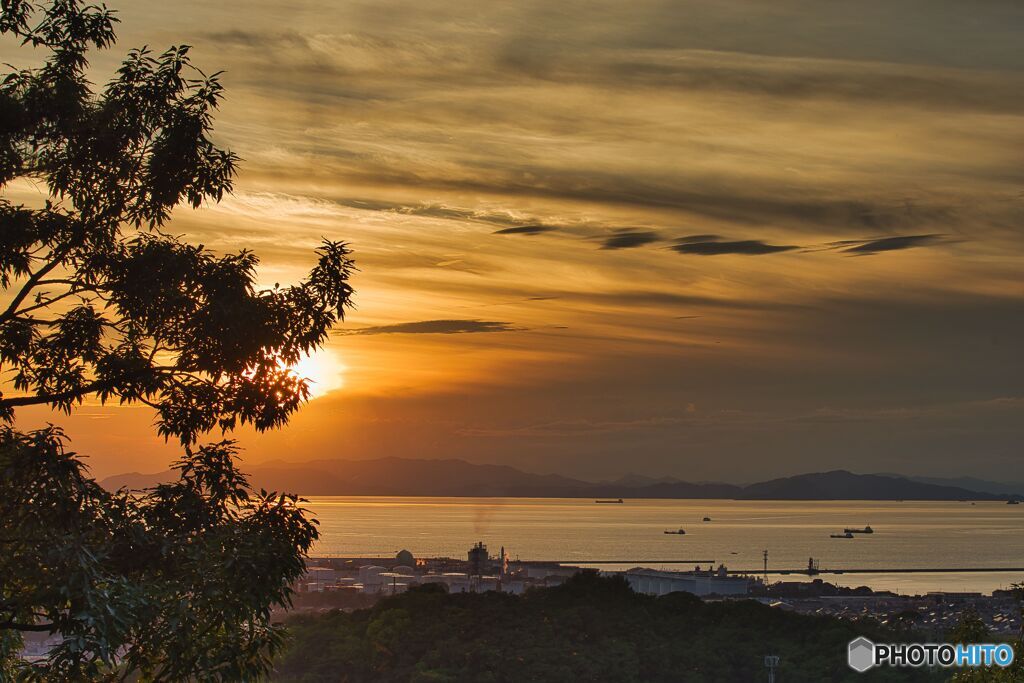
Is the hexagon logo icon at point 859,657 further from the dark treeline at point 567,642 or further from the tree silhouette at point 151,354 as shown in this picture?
the tree silhouette at point 151,354

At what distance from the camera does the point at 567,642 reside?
5097 cm

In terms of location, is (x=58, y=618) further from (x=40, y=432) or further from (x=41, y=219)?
(x=41, y=219)

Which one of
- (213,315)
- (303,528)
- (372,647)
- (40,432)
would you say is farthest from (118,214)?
(372,647)

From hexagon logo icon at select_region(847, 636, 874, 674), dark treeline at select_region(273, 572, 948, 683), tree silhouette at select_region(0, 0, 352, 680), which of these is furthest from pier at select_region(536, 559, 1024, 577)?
tree silhouette at select_region(0, 0, 352, 680)

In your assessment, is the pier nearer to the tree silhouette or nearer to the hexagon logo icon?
the hexagon logo icon

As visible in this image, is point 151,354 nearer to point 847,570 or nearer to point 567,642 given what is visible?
point 567,642

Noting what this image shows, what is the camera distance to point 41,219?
11562mm

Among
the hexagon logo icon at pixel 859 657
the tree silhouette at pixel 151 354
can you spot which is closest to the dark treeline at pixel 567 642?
the hexagon logo icon at pixel 859 657

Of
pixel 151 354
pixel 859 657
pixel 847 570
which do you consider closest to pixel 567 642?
pixel 859 657

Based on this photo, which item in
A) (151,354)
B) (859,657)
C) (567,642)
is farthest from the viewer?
(567,642)

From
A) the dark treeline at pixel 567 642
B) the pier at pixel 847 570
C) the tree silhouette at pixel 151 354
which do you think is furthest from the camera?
the pier at pixel 847 570

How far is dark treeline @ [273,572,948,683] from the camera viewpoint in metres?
48.7

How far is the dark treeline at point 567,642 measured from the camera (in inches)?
1918

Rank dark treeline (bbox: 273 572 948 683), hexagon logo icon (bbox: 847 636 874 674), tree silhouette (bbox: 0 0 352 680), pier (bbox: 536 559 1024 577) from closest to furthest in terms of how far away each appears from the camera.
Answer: tree silhouette (bbox: 0 0 352 680)
hexagon logo icon (bbox: 847 636 874 674)
dark treeline (bbox: 273 572 948 683)
pier (bbox: 536 559 1024 577)
